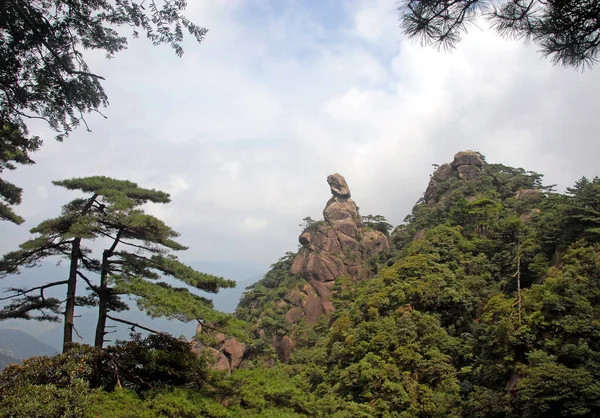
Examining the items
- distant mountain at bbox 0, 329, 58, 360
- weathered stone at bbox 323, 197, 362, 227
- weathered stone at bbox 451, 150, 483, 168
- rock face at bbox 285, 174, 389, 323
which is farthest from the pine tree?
distant mountain at bbox 0, 329, 58, 360

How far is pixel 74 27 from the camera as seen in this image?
3799mm

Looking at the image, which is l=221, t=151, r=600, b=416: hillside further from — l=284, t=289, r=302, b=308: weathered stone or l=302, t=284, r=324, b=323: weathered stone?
l=284, t=289, r=302, b=308: weathered stone

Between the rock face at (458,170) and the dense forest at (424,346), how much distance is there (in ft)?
7.52

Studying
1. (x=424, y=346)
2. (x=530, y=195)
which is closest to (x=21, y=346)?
(x=424, y=346)

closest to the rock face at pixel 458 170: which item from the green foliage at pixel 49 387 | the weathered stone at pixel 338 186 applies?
the weathered stone at pixel 338 186

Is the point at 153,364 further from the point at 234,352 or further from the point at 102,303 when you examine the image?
the point at 234,352

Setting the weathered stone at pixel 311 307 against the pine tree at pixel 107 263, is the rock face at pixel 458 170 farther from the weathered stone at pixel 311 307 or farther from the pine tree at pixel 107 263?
the pine tree at pixel 107 263

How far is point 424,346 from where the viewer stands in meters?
14.9

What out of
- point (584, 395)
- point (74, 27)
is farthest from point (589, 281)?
point (74, 27)

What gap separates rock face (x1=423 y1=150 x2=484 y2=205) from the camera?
29.9 meters

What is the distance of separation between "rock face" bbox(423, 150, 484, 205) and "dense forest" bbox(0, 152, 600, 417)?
2292mm

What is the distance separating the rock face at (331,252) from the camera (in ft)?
89.4

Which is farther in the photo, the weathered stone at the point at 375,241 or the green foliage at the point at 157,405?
the weathered stone at the point at 375,241

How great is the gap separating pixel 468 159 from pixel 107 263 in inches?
1205
